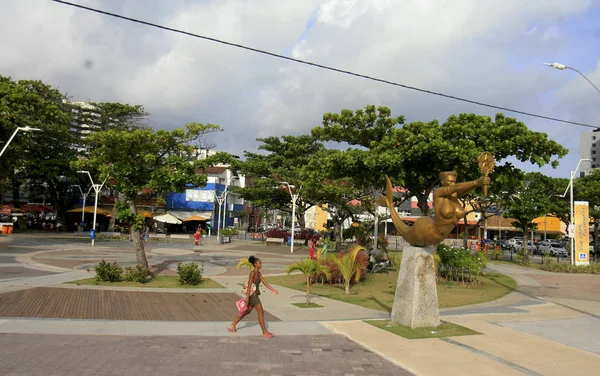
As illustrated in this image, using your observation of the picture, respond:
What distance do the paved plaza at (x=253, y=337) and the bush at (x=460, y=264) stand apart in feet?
9.58

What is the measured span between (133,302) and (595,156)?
125 meters

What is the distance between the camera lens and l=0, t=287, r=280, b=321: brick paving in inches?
411

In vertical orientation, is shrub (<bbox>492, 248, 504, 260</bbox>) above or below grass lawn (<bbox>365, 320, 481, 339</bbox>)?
above

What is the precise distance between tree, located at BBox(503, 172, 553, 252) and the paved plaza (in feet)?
64.4

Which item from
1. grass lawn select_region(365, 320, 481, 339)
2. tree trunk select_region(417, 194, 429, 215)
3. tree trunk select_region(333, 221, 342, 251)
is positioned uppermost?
tree trunk select_region(417, 194, 429, 215)

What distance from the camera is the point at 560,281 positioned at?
21500 millimetres

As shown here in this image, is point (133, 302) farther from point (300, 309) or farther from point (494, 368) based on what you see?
point (494, 368)

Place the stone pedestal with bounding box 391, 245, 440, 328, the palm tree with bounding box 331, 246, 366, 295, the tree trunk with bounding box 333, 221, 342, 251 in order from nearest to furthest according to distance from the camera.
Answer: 1. the stone pedestal with bounding box 391, 245, 440, 328
2. the palm tree with bounding box 331, 246, 366, 295
3. the tree trunk with bounding box 333, 221, 342, 251

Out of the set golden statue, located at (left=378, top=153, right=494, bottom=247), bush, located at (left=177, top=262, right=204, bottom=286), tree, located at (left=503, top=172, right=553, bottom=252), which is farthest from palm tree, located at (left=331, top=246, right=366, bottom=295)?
tree, located at (left=503, top=172, right=553, bottom=252)

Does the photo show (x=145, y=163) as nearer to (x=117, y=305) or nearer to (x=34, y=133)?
(x=117, y=305)

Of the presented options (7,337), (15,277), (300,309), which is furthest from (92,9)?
(15,277)

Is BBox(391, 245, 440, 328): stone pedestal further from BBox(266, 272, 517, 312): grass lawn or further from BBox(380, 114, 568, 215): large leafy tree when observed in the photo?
BBox(380, 114, 568, 215): large leafy tree

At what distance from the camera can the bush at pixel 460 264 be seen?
17719 millimetres

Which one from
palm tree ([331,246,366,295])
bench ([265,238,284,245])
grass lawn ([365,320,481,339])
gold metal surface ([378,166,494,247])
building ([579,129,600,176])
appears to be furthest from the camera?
building ([579,129,600,176])
